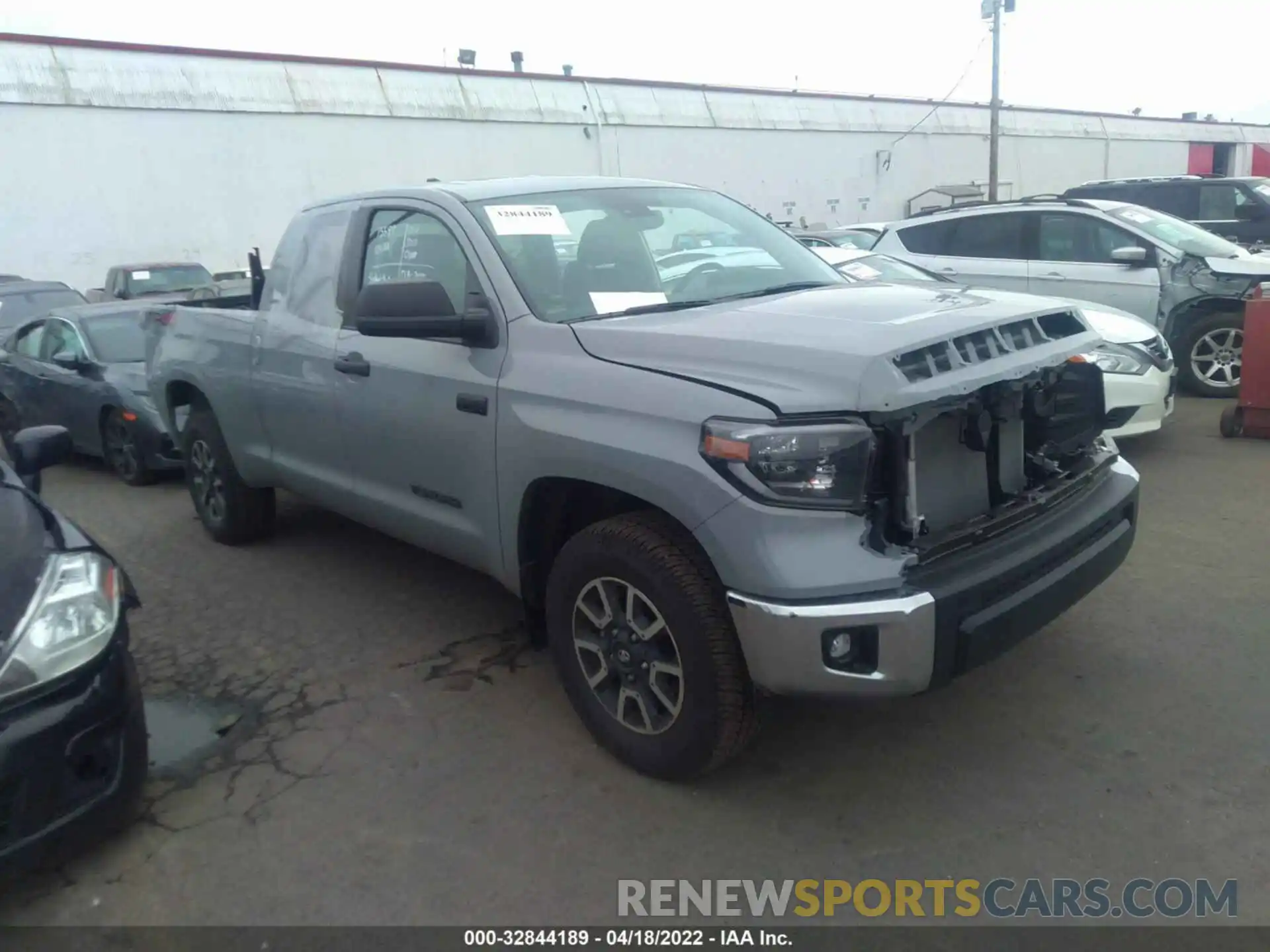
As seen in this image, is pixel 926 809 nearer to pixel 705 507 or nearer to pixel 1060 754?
pixel 1060 754

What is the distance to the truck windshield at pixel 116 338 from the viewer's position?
→ 823cm

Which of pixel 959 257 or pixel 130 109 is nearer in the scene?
pixel 959 257

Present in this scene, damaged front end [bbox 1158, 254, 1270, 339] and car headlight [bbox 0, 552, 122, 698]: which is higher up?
damaged front end [bbox 1158, 254, 1270, 339]

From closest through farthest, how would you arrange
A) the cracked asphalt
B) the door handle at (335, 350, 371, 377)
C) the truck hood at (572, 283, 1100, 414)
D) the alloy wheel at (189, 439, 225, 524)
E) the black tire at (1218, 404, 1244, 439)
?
the truck hood at (572, 283, 1100, 414)
the cracked asphalt
the door handle at (335, 350, 371, 377)
the alloy wheel at (189, 439, 225, 524)
the black tire at (1218, 404, 1244, 439)

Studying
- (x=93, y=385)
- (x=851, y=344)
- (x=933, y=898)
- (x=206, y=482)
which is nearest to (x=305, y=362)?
(x=206, y=482)

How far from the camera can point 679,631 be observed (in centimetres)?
299

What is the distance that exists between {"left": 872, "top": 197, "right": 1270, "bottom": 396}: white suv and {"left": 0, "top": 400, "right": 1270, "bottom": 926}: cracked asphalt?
4.30 m

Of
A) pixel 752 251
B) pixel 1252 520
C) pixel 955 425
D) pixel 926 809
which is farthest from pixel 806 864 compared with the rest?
pixel 1252 520

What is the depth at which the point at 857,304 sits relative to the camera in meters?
3.49

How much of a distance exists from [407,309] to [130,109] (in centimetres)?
2186

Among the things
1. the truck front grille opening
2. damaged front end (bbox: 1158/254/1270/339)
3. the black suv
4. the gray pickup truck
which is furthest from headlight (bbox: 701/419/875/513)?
the black suv

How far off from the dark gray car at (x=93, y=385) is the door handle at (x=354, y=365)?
3.90 metres

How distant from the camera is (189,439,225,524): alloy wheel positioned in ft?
19.4
